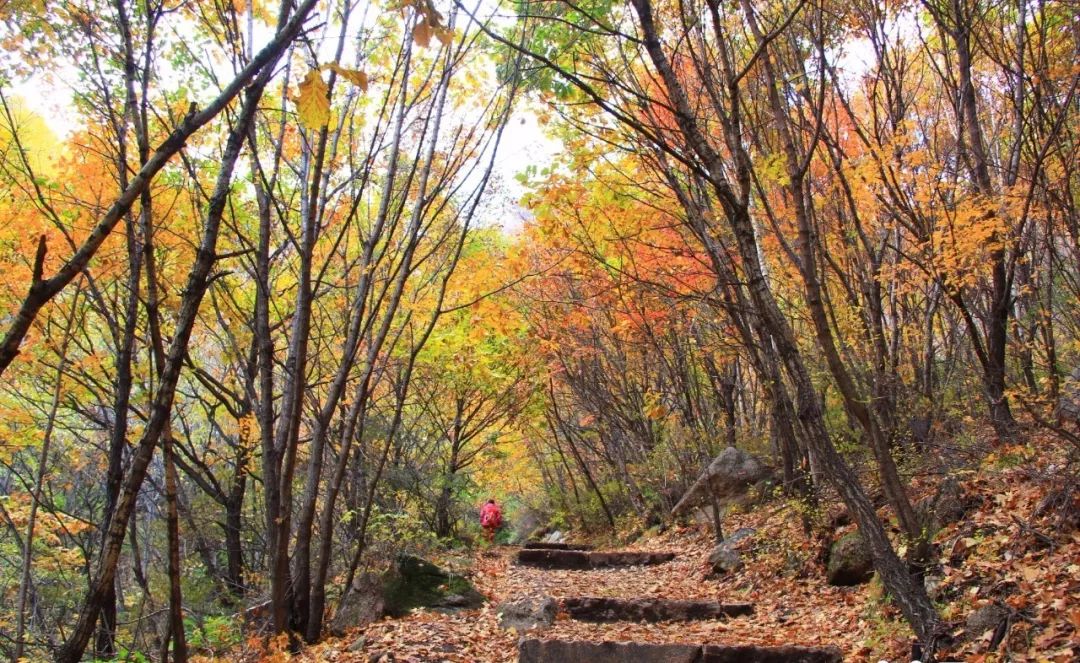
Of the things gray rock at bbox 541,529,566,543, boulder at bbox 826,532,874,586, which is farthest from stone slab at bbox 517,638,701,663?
gray rock at bbox 541,529,566,543

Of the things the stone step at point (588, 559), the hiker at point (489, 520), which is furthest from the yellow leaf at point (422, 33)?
the hiker at point (489, 520)

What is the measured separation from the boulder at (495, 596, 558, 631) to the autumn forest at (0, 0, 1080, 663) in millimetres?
476

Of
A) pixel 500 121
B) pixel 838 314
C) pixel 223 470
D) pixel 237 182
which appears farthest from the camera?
pixel 223 470

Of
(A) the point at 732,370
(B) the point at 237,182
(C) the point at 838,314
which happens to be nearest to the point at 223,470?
(B) the point at 237,182

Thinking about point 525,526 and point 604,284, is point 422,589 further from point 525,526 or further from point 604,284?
point 525,526

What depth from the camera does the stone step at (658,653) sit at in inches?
155

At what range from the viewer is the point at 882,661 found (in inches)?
147

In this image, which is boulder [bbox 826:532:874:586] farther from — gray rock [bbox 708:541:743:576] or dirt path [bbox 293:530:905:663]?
gray rock [bbox 708:541:743:576]

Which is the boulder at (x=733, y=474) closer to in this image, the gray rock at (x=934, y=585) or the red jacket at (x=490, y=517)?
the red jacket at (x=490, y=517)

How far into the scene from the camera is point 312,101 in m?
1.59

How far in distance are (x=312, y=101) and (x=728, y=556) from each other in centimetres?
741

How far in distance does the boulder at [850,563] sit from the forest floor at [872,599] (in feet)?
0.43

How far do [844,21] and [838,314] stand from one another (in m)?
3.36

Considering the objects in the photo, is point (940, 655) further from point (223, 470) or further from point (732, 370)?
point (223, 470)
